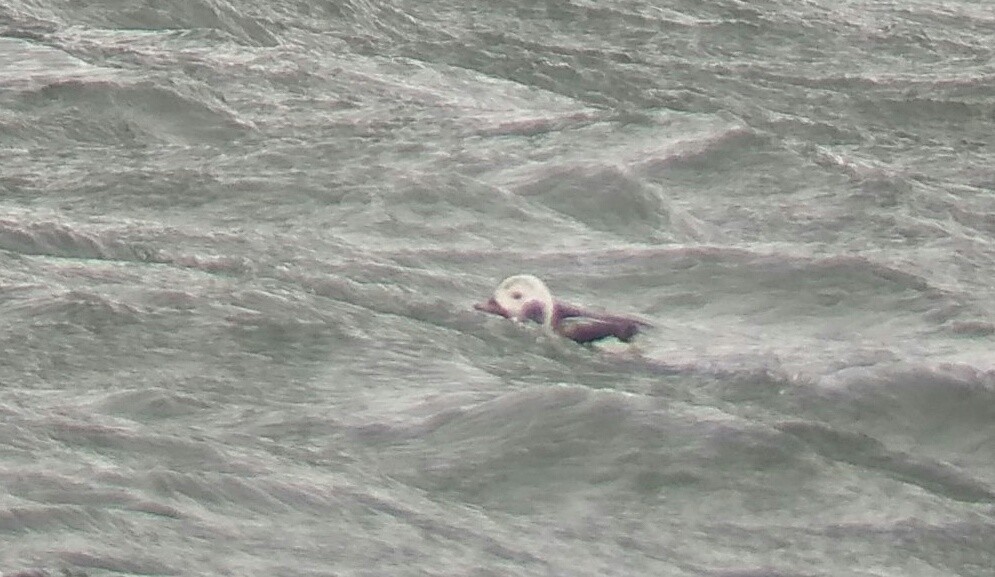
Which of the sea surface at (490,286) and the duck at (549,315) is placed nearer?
the sea surface at (490,286)

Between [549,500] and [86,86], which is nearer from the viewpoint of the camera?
[549,500]

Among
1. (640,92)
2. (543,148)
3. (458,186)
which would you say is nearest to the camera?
(458,186)

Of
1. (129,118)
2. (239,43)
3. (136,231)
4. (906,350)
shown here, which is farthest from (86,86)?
(906,350)

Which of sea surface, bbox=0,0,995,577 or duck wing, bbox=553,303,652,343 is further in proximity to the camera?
duck wing, bbox=553,303,652,343

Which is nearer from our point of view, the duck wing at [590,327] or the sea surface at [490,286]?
the sea surface at [490,286]

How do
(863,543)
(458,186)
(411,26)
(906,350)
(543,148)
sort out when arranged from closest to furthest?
(863,543)
(906,350)
(458,186)
(543,148)
(411,26)

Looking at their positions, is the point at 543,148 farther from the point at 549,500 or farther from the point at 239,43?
the point at 549,500
